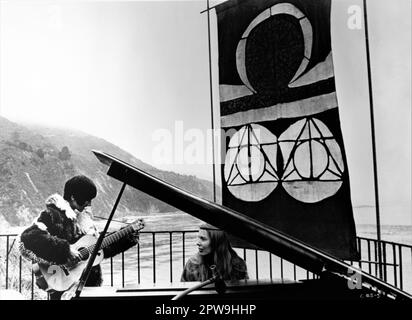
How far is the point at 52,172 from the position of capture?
3080mm

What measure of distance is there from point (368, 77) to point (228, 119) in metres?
1.00

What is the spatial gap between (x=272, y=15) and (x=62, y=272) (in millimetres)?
2347

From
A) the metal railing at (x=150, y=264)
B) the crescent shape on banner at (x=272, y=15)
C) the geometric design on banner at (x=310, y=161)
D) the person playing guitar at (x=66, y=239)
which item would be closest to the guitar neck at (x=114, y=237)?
the person playing guitar at (x=66, y=239)

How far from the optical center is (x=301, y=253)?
85.6 inches

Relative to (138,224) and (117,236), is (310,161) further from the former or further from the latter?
(117,236)

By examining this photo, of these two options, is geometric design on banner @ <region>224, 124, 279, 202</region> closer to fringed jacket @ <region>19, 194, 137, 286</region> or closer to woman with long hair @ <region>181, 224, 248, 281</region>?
woman with long hair @ <region>181, 224, 248, 281</region>

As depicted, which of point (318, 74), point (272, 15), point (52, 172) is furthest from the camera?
point (52, 172)

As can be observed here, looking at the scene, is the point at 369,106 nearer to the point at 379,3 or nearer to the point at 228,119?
the point at 379,3

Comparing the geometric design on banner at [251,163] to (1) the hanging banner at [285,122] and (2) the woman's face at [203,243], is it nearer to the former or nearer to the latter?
(1) the hanging banner at [285,122]

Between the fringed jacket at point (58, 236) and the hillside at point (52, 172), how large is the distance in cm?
7

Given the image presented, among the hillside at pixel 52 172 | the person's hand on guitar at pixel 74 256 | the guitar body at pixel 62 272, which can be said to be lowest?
the guitar body at pixel 62 272

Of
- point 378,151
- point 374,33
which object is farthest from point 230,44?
point 378,151

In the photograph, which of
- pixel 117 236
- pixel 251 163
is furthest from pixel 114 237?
pixel 251 163

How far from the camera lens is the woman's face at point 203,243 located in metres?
2.95
